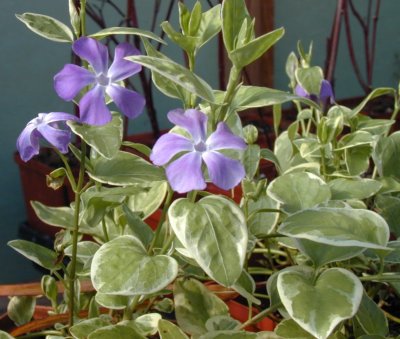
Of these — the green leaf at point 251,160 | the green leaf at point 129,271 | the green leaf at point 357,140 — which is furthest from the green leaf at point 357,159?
the green leaf at point 129,271

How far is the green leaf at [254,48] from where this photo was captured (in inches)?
22.6

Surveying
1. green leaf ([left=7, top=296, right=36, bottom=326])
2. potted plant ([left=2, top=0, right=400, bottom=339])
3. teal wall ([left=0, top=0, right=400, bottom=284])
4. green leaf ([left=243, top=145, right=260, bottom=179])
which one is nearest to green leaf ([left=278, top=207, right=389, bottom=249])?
potted plant ([left=2, top=0, right=400, bottom=339])

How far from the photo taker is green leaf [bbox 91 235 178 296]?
1.97 ft

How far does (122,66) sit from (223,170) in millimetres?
140

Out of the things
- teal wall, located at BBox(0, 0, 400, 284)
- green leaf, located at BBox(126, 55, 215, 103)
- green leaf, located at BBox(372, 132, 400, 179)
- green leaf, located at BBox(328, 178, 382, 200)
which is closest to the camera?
green leaf, located at BBox(126, 55, 215, 103)

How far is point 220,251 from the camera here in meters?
0.58

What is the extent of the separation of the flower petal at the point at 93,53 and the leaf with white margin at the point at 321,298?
25 cm

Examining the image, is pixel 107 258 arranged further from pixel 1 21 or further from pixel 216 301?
pixel 1 21

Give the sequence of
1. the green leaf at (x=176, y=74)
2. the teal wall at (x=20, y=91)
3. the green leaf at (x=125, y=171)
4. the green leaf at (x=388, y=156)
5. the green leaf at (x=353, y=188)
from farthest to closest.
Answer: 1. the teal wall at (x=20, y=91)
2. the green leaf at (x=388, y=156)
3. the green leaf at (x=353, y=188)
4. the green leaf at (x=125, y=171)
5. the green leaf at (x=176, y=74)

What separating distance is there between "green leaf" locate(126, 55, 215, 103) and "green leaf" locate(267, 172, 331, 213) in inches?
7.4

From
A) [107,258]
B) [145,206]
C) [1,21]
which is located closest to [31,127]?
[107,258]

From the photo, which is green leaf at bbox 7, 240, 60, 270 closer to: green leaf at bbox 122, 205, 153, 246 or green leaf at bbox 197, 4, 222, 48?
green leaf at bbox 122, 205, 153, 246

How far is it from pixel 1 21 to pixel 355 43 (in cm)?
154

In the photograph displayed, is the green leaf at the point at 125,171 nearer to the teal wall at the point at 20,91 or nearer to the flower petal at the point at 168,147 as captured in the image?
the flower petal at the point at 168,147
